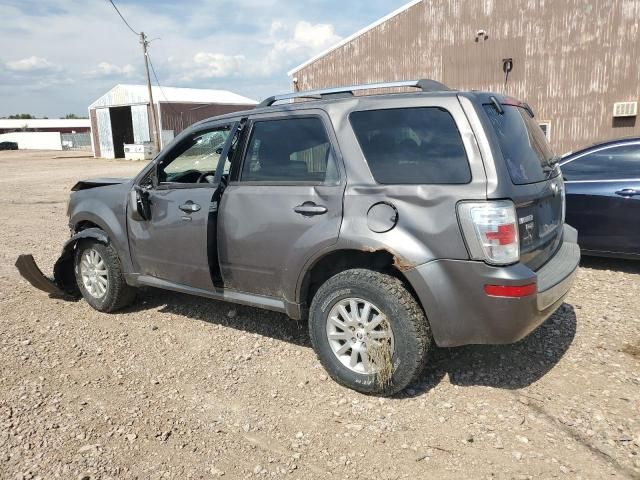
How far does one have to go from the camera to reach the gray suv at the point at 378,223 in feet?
9.86

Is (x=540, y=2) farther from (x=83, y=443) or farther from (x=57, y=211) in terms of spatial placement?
(x=83, y=443)

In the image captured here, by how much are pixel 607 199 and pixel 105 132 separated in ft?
132

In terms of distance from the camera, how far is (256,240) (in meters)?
3.80

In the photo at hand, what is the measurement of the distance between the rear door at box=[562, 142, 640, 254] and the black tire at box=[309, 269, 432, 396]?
3.50 meters

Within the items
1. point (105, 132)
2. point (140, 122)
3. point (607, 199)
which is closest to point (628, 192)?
point (607, 199)

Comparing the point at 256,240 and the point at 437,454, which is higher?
the point at 256,240

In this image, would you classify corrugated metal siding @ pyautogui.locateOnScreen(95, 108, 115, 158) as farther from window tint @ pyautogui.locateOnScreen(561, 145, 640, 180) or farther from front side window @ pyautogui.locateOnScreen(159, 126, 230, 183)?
window tint @ pyautogui.locateOnScreen(561, 145, 640, 180)

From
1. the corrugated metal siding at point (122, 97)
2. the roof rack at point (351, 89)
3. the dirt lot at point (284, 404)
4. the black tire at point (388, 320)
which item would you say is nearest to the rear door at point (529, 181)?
the roof rack at point (351, 89)

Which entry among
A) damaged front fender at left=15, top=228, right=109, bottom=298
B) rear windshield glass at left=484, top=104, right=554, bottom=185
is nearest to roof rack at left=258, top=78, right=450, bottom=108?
rear windshield glass at left=484, top=104, right=554, bottom=185

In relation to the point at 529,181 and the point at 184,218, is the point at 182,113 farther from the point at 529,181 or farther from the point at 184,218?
the point at 529,181

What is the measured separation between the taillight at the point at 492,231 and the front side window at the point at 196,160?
7.04ft

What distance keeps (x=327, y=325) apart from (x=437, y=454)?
1072mm

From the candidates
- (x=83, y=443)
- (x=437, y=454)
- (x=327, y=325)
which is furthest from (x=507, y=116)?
(x=83, y=443)

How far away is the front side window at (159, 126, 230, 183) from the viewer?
428 centimetres
